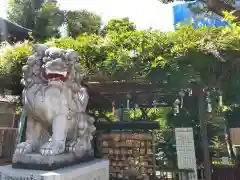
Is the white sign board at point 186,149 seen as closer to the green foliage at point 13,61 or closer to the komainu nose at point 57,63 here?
the komainu nose at point 57,63

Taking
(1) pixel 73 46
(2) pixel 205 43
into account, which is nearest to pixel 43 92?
(1) pixel 73 46

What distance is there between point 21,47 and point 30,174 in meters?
2.70

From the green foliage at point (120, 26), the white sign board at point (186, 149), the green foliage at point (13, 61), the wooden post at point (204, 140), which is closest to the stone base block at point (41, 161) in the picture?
the white sign board at point (186, 149)

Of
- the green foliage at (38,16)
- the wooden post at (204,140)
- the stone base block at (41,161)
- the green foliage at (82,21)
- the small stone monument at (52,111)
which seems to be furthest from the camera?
the green foliage at (38,16)

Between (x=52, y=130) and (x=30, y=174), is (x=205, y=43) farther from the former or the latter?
(x=30, y=174)

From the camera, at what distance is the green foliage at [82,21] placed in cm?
1166

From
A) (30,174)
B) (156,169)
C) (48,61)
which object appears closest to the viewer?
(30,174)

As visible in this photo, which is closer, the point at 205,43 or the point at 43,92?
the point at 43,92

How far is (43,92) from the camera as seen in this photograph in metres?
3.62

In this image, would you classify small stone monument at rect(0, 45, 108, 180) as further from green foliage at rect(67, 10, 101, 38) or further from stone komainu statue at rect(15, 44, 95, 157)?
green foliage at rect(67, 10, 101, 38)

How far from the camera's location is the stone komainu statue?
356cm

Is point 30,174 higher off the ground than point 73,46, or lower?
lower

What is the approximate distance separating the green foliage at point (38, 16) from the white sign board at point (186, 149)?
843cm

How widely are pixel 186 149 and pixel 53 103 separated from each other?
2302 mm
